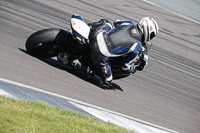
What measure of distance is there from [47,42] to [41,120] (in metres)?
→ 2.89

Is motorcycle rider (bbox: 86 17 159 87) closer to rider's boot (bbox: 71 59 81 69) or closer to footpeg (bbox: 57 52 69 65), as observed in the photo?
rider's boot (bbox: 71 59 81 69)

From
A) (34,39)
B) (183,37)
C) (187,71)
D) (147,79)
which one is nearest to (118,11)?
(183,37)

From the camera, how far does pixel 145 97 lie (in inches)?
367

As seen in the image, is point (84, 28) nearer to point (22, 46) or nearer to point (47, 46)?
point (47, 46)

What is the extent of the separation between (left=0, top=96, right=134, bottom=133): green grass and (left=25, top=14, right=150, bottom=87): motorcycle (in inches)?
80.3

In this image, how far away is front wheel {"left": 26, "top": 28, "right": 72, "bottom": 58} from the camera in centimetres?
788

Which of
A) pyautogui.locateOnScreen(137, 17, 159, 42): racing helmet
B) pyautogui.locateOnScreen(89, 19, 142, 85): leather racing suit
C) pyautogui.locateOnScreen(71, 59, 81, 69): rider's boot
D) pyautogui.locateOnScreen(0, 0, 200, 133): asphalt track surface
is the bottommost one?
pyautogui.locateOnScreen(0, 0, 200, 133): asphalt track surface

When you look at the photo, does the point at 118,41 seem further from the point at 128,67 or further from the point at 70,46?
the point at 70,46

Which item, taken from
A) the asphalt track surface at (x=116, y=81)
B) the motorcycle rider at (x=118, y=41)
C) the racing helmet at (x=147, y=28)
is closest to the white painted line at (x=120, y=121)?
the asphalt track surface at (x=116, y=81)

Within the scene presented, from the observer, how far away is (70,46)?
814cm

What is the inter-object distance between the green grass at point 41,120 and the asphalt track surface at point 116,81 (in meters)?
1.10

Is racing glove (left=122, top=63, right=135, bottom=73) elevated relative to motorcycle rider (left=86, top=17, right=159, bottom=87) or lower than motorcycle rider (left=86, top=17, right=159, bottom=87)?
lower

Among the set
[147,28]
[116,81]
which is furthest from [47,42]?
[116,81]

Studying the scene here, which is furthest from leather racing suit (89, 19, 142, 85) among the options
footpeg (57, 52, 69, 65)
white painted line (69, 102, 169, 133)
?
white painted line (69, 102, 169, 133)
